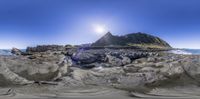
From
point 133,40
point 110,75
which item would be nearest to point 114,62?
point 110,75

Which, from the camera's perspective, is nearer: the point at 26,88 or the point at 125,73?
the point at 26,88

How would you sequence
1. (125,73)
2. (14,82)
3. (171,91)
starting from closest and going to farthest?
(171,91) < (14,82) < (125,73)

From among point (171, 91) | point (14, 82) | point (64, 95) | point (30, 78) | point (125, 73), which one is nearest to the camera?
point (64, 95)

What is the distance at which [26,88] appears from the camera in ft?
13.2

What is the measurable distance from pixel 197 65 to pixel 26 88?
308 cm

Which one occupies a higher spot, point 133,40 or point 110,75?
point 133,40

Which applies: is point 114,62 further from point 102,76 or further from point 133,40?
point 133,40

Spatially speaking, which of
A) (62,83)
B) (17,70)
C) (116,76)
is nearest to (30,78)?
(17,70)

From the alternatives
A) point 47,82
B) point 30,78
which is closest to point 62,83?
point 47,82

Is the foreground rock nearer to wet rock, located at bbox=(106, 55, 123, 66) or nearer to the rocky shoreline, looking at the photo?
the rocky shoreline

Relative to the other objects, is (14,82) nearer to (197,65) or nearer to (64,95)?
(64,95)

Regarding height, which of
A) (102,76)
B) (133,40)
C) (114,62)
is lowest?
(102,76)

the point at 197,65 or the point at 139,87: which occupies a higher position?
the point at 197,65

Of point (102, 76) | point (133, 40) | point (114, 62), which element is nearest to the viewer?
point (102, 76)
